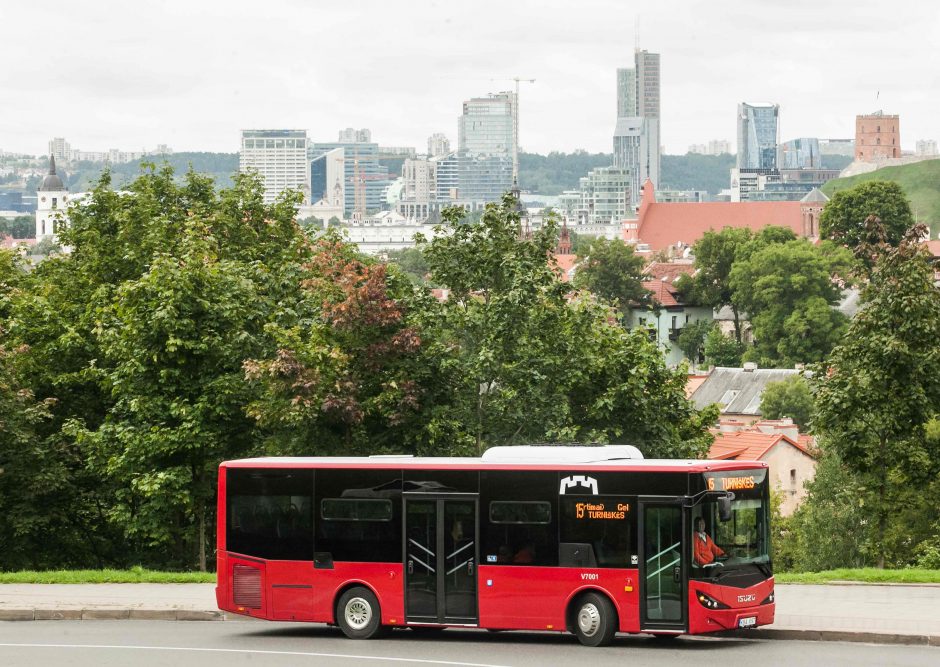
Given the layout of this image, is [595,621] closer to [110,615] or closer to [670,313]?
[110,615]

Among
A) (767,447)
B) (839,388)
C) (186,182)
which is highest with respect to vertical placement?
(186,182)

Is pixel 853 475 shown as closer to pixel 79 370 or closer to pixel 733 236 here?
pixel 79 370

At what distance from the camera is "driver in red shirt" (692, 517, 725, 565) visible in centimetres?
1917

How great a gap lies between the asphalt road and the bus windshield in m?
0.91

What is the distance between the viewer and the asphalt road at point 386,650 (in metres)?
18.0

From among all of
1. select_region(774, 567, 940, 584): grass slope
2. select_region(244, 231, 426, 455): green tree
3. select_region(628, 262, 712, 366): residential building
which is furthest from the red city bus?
select_region(628, 262, 712, 366): residential building

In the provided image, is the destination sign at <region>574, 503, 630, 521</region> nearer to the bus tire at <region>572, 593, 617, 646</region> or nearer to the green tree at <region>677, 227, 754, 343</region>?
the bus tire at <region>572, 593, 617, 646</region>

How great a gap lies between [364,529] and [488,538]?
5.72ft

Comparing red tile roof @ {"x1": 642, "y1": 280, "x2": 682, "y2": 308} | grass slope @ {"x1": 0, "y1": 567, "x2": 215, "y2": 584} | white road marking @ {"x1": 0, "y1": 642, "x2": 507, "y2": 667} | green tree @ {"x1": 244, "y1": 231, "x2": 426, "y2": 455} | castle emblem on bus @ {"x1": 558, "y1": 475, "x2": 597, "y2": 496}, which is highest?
red tile roof @ {"x1": 642, "y1": 280, "x2": 682, "y2": 308}

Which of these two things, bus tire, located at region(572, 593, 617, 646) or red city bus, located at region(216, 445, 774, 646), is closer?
red city bus, located at region(216, 445, 774, 646)

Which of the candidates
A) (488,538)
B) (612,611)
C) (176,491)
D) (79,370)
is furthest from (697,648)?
(79,370)

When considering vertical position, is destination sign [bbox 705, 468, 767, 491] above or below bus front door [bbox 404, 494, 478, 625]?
above

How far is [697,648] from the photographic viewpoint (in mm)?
19141

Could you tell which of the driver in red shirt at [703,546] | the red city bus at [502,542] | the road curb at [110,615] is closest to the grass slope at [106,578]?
the road curb at [110,615]
